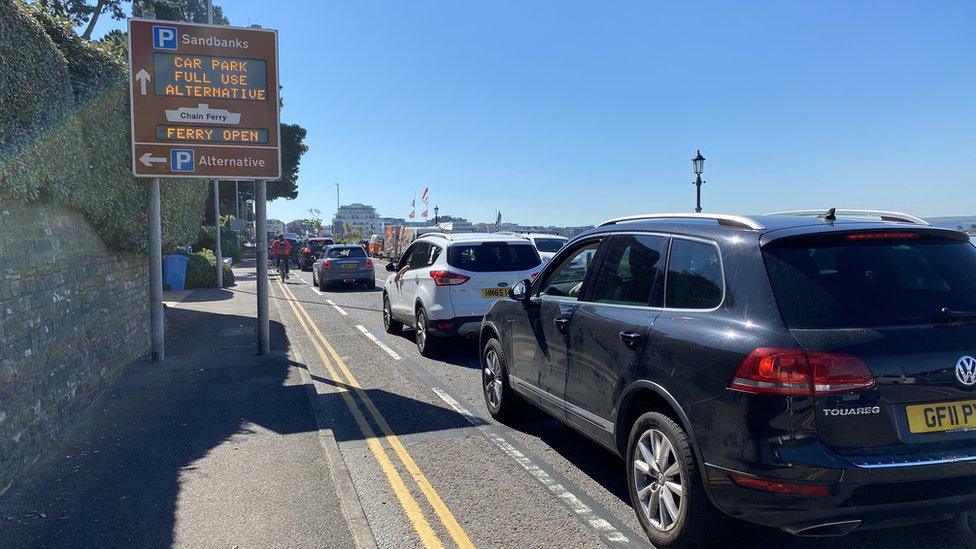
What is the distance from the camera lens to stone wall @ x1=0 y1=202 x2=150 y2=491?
5191mm

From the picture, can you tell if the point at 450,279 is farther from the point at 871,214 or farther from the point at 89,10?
the point at 89,10

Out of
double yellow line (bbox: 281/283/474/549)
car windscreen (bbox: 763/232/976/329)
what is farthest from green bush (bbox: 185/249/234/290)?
car windscreen (bbox: 763/232/976/329)

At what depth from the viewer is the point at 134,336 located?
1008cm

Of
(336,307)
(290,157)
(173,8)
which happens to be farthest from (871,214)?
(290,157)

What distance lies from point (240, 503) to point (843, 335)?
13.2 ft

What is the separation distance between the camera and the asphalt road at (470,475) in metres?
4.08

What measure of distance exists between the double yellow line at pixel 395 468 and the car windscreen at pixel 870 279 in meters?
2.39

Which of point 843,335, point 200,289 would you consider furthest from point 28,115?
point 200,289

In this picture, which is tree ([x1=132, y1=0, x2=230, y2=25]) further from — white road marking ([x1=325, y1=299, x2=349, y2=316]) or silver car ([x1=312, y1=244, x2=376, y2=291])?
white road marking ([x1=325, y1=299, x2=349, y2=316])

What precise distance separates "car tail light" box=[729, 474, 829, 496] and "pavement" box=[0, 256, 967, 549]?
0.55 m

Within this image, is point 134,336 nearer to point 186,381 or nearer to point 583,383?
point 186,381

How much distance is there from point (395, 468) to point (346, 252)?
19.0 meters

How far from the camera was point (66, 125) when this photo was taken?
6859 millimetres

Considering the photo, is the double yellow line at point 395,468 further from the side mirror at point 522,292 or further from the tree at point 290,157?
the tree at point 290,157
